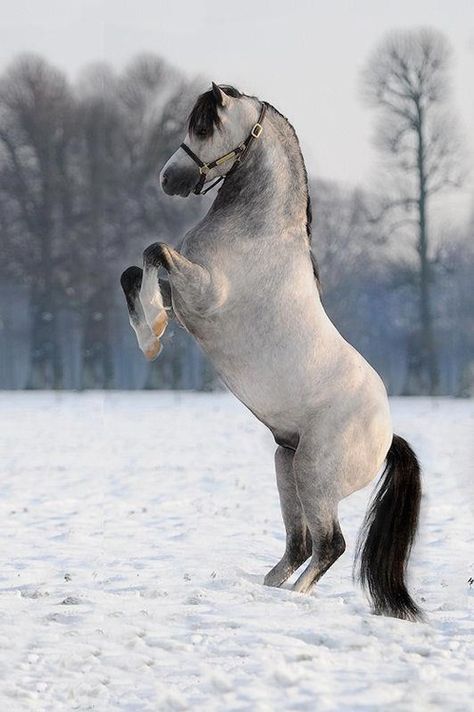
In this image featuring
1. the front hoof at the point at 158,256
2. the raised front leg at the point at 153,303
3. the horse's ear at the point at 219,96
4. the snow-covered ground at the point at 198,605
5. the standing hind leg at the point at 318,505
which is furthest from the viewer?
the standing hind leg at the point at 318,505

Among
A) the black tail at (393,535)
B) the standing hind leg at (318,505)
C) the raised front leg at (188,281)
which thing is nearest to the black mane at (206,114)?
the raised front leg at (188,281)

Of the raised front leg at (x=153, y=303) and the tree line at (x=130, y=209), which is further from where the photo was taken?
the tree line at (x=130, y=209)

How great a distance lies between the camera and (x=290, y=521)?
17.6ft

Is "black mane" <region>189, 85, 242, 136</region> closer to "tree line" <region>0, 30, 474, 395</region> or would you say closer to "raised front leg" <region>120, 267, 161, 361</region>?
"raised front leg" <region>120, 267, 161, 361</region>

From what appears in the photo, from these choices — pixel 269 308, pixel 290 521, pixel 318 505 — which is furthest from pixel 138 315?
pixel 290 521

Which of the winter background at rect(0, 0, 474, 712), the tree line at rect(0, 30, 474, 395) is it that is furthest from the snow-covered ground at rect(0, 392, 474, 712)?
the tree line at rect(0, 30, 474, 395)

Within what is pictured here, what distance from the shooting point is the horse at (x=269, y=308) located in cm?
479

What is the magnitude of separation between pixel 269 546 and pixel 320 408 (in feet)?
9.16

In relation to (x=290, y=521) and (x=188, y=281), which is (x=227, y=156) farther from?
(x=290, y=521)

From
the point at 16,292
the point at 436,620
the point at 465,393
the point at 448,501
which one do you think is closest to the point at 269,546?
the point at 436,620

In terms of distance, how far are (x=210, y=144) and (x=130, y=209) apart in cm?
2065

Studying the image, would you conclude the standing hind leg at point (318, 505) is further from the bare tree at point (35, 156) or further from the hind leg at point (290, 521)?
the bare tree at point (35, 156)

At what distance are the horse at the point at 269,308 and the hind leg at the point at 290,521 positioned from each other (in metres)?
0.08

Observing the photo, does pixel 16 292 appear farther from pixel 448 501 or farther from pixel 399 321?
pixel 448 501
